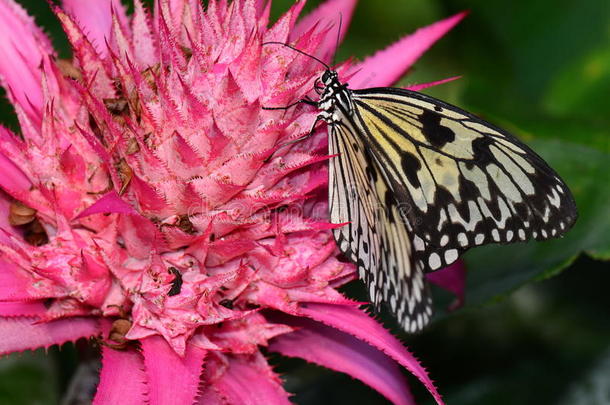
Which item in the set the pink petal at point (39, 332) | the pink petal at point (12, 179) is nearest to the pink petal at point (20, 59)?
the pink petal at point (12, 179)

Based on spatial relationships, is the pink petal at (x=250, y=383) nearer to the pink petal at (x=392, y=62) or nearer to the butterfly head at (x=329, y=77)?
the butterfly head at (x=329, y=77)

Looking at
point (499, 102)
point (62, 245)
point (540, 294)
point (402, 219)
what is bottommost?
point (62, 245)

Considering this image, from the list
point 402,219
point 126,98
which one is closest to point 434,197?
point 402,219

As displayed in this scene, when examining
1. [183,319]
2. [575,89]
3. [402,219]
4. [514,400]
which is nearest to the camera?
[183,319]

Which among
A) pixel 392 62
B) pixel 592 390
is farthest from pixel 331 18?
pixel 592 390

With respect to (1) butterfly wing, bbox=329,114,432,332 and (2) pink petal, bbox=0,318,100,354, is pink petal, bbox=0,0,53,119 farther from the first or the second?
(1) butterfly wing, bbox=329,114,432,332

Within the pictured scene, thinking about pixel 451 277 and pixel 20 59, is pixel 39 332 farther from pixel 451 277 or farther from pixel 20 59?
pixel 451 277

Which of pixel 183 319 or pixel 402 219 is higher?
pixel 402 219

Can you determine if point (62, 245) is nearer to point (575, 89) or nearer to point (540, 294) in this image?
point (540, 294)
